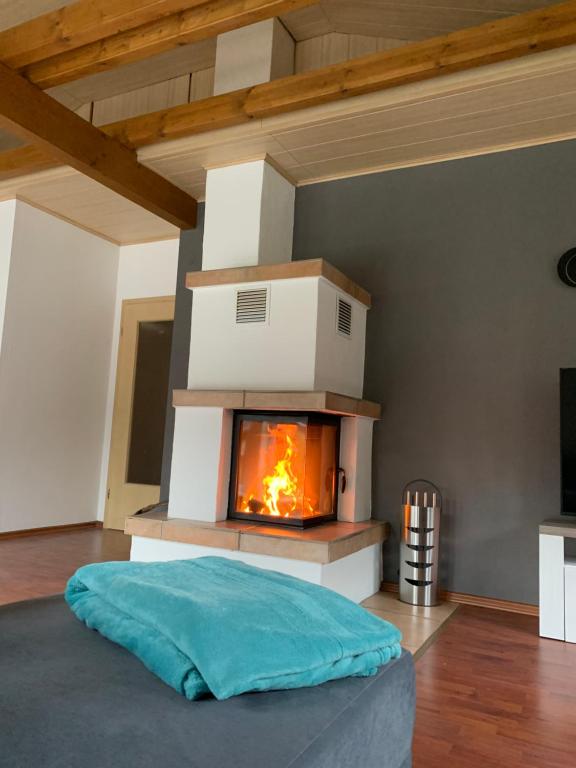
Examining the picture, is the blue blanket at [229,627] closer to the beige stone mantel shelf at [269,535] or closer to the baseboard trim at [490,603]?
the beige stone mantel shelf at [269,535]

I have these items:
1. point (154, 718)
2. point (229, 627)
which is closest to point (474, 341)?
point (229, 627)

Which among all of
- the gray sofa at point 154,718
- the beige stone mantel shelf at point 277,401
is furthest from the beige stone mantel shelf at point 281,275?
the gray sofa at point 154,718

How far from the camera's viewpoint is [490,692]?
2158mm

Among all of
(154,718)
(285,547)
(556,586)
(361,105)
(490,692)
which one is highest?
(361,105)

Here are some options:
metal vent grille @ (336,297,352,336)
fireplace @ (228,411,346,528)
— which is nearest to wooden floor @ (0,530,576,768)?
fireplace @ (228,411,346,528)

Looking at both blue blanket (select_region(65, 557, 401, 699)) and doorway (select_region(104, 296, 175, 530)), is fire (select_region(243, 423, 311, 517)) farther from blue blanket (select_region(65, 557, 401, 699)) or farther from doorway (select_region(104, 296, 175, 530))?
doorway (select_region(104, 296, 175, 530))

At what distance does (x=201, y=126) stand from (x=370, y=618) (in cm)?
313

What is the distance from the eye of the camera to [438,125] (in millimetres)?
3371

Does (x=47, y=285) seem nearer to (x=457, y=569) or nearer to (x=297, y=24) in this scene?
(x=297, y=24)

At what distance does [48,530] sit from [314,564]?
312cm

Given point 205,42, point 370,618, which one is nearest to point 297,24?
point 205,42

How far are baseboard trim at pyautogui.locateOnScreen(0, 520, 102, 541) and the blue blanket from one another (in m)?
3.89

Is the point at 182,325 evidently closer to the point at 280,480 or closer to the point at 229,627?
the point at 280,480

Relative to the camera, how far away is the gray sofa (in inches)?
29.0
